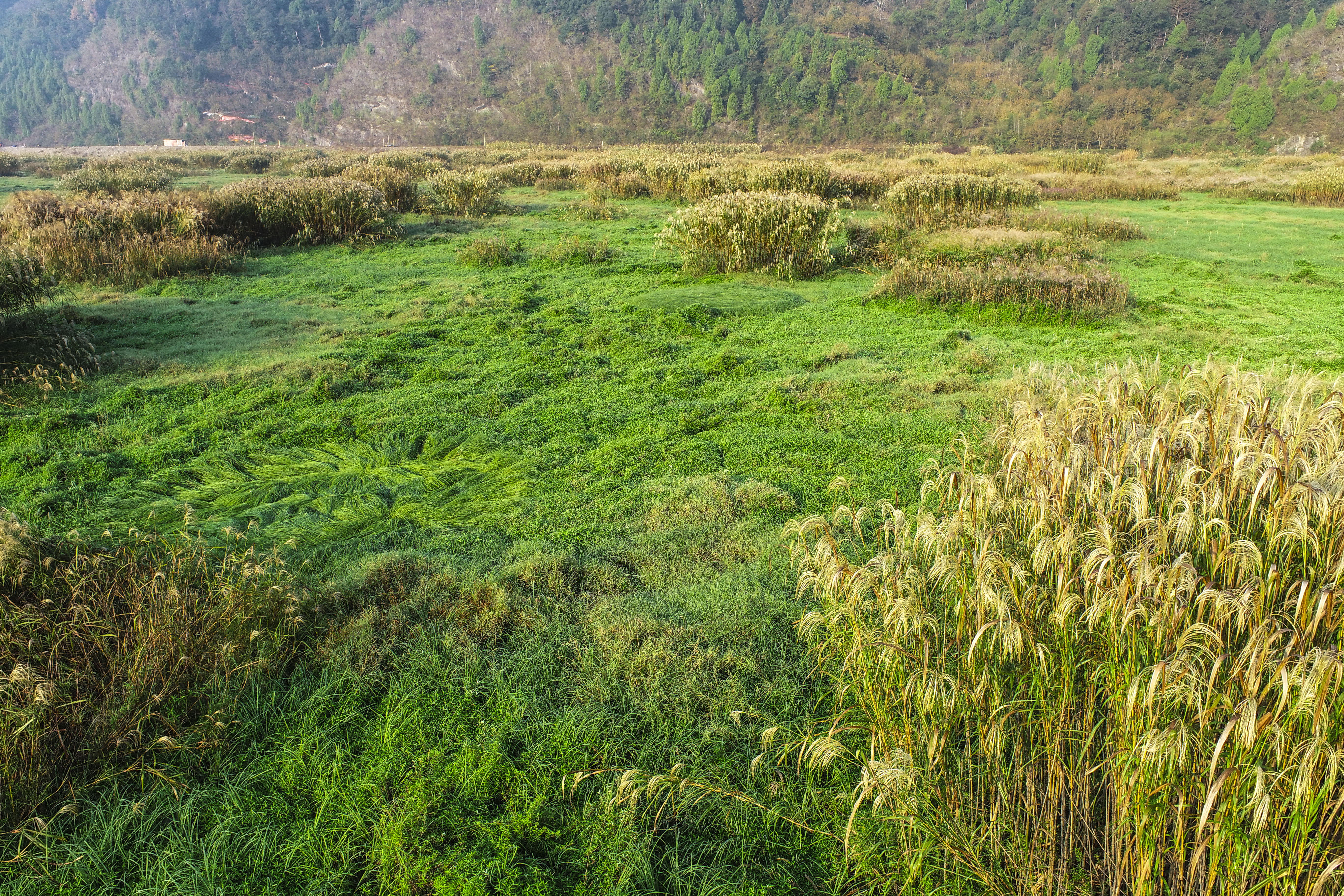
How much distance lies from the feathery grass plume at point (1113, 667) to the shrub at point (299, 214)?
14.2 m

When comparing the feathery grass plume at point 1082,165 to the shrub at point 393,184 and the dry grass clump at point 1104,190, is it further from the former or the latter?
the shrub at point 393,184

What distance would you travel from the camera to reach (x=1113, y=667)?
2078 mm

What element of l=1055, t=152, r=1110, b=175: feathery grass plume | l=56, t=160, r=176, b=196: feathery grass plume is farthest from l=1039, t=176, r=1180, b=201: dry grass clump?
l=56, t=160, r=176, b=196: feathery grass plume

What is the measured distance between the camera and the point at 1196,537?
2.47 m

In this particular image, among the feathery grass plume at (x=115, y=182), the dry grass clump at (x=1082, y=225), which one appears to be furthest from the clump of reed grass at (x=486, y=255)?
the dry grass clump at (x=1082, y=225)

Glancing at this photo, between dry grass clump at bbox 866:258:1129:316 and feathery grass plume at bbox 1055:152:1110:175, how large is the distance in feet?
69.8

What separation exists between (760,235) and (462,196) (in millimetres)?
9516

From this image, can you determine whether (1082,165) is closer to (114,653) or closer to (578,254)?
(578,254)

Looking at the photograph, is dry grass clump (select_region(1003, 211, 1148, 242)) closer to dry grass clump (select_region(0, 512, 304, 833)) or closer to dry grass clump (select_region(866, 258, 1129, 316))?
dry grass clump (select_region(866, 258, 1129, 316))

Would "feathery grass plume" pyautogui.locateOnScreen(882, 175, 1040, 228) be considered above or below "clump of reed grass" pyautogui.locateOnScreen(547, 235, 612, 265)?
above

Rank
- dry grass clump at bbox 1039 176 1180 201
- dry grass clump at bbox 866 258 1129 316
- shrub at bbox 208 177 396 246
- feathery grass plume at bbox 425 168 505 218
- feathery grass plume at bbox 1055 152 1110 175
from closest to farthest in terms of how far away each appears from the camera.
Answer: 1. dry grass clump at bbox 866 258 1129 316
2. shrub at bbox 208 177 396 246
3. feathery grass plume at bbox 425 168 505 218
4. dry grass clump at bbox 1039 176 1180 201
5. feathery grass plume at bbox 1055 152 1110 175

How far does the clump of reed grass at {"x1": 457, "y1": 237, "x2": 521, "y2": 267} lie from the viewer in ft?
40.3

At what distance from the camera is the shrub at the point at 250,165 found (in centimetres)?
2880

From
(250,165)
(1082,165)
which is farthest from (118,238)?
(1082,165)
